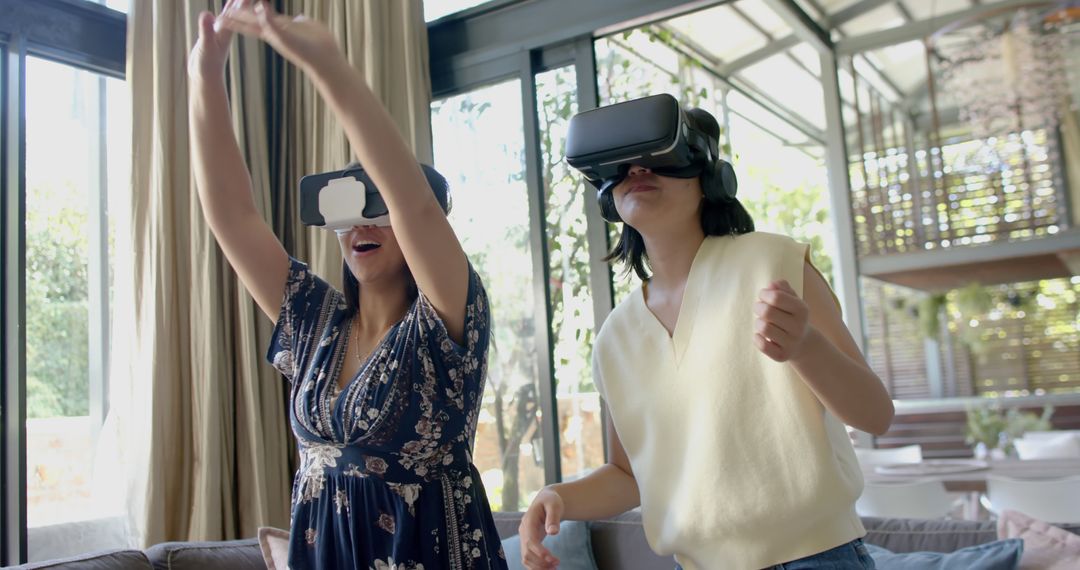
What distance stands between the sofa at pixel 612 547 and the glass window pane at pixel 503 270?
1.57ft

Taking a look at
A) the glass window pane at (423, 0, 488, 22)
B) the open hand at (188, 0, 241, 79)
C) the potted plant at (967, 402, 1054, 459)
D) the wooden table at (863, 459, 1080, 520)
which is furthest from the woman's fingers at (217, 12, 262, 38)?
the potted plant at (967, 402, 1054, 459)

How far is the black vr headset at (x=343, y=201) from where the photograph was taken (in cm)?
128

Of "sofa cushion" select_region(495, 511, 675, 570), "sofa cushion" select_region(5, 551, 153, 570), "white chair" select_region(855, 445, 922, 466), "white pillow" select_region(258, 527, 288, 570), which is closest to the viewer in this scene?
"sofa cushion" select_region(5, 551, 153, 570)

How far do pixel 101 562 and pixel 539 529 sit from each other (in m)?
1.48

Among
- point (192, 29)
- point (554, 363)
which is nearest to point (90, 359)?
point (192, 29)

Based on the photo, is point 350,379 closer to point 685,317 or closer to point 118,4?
point 685,317

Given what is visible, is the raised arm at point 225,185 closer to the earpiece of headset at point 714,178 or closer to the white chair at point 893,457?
the earpiece of headset at point 714,178

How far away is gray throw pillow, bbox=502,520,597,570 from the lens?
247 centimetres

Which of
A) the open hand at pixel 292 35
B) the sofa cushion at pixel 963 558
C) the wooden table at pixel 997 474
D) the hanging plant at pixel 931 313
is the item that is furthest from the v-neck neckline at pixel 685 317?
the hanging plant at pixel 931 313

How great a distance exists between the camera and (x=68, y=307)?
118 inches

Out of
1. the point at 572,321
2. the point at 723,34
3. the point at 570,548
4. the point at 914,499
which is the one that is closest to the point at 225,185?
the point at 570,548

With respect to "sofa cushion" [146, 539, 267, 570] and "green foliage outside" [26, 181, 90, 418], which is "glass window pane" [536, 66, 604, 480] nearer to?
"sofa cushion" [146, 539, 267, 570]

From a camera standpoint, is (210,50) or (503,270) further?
(503,270)

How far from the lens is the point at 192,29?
3.05m
